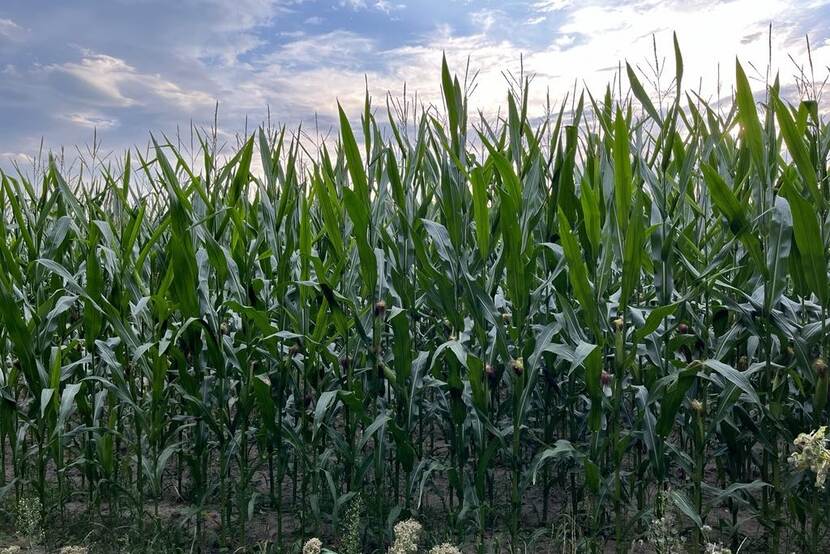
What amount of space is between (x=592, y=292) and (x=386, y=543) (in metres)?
1.47

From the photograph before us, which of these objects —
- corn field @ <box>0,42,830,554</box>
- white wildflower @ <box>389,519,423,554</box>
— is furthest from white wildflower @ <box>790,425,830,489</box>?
white wildflower @ <box>389,519,423,554</box>

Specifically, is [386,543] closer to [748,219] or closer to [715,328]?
[715,328]

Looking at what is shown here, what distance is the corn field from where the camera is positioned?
2486 mm

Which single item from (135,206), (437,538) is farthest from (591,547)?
(135,206)

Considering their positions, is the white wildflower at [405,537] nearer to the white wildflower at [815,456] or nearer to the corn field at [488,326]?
the corn field at [488,326]

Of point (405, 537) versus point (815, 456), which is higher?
point (815, 456)

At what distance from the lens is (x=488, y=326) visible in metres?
2.69

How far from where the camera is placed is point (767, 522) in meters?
2.72

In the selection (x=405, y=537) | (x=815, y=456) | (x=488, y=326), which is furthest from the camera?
(x=488, y=326)

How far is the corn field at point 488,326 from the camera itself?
249cm

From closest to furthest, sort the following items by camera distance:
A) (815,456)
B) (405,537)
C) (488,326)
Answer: (815,456)
(405,537)
(488,326)

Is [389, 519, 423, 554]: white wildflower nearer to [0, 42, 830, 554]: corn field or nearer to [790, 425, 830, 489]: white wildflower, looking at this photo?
[0, 42, 830, 554]: corn field

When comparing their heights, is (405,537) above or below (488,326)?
below

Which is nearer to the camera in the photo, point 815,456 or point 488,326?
point 815,456
